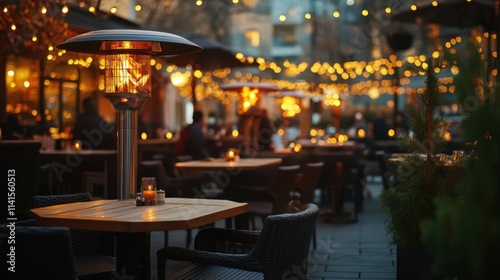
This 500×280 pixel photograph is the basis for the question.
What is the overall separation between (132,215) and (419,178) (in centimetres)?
190

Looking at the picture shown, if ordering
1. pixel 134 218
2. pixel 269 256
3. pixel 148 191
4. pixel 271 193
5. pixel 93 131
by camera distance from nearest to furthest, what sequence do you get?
1. pixel 269 256
2. pixel 134 218
3. pixel 148 191
4. pixel 271 193
5. pixel 93 131

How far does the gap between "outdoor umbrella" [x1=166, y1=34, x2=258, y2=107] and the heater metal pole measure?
25.4 feet

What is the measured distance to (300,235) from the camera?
4.17 m

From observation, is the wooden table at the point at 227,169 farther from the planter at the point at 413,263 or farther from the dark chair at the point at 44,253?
the dark chair at the point at 44,253

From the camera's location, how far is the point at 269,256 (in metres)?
3.92

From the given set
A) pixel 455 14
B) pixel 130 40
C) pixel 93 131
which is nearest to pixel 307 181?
pixel 93 131

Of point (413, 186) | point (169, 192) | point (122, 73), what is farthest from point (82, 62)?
point (413, 186)

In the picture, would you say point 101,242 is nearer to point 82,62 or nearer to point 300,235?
point 300,235

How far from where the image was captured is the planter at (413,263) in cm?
480

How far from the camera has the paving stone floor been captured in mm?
7176

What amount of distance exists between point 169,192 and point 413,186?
15.9 feet

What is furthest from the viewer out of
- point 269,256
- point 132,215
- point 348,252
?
point 348,252

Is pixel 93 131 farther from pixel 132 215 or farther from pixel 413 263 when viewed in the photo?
pixel 413 263

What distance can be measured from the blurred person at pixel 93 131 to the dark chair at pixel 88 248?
5432mm
